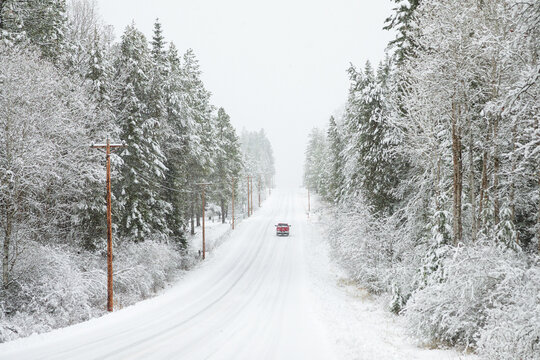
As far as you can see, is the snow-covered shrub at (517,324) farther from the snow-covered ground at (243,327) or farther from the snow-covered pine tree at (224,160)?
the snow-covered pine tree at (224,160)

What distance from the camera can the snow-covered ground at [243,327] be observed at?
32.9ft

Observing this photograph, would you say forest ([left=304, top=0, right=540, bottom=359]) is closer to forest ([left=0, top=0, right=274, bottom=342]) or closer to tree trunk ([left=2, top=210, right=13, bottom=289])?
forest ([left=0, top=0, right=274, bottom=342])

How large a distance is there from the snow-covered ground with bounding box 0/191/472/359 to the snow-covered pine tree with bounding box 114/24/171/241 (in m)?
5.03

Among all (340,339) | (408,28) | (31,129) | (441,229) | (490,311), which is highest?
(408,28)

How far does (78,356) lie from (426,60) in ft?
48.7

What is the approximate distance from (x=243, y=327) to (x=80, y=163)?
450 inches

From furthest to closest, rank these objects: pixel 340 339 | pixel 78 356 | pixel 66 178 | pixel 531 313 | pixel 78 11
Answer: pixel 78 11, pixel 66 178, pixel 340 339, pixel 78 356, pixel 531 313

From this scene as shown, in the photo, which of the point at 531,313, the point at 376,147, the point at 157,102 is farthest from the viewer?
the point at 157,102

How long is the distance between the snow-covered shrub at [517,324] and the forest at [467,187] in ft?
0.10

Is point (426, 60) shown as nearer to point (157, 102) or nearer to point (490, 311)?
point (490, 311)

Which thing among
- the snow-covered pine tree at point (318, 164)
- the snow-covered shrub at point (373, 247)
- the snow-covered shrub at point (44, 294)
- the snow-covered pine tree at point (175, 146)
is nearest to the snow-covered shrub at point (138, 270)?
the snow-covered shrub at point (44, 294)

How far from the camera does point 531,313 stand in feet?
22.8

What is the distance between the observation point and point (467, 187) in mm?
14344

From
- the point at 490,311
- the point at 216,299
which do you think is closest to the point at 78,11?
the point at 216,299
